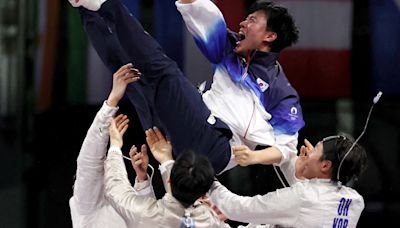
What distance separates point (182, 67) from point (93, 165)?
39.5 inches

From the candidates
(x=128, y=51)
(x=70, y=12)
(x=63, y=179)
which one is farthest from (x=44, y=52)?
(x=128, y=51)

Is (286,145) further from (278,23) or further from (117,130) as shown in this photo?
(117,130)

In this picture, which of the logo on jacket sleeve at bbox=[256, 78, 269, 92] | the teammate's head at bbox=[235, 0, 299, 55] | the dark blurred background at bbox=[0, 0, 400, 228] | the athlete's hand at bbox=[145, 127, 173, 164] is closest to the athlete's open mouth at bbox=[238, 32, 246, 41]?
the teammate's head at bbox=[235, 0, 299, 55]

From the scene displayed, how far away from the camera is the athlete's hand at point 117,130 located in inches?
109

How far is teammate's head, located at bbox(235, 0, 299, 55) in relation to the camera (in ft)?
9.48

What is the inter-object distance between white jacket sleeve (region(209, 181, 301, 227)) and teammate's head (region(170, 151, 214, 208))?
0.20 meters

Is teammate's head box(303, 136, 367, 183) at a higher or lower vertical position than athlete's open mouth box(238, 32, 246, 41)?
lower

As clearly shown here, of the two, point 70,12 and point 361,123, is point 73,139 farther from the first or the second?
point 361,123

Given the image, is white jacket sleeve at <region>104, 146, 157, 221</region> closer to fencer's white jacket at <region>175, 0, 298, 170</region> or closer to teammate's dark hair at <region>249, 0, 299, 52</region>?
fencer's white jacket at <region>175, 0, 298, 170</region>

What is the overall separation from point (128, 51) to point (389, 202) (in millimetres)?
1779

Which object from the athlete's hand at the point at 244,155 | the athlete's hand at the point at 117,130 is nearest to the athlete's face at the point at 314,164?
the athlete's hand at the point at 244,155

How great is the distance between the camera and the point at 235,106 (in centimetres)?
289

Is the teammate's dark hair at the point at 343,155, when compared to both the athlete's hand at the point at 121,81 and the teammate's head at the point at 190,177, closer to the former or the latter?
the teammate's head at the point at 190,177

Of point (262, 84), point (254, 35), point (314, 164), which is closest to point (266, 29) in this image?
point (254, 35)
